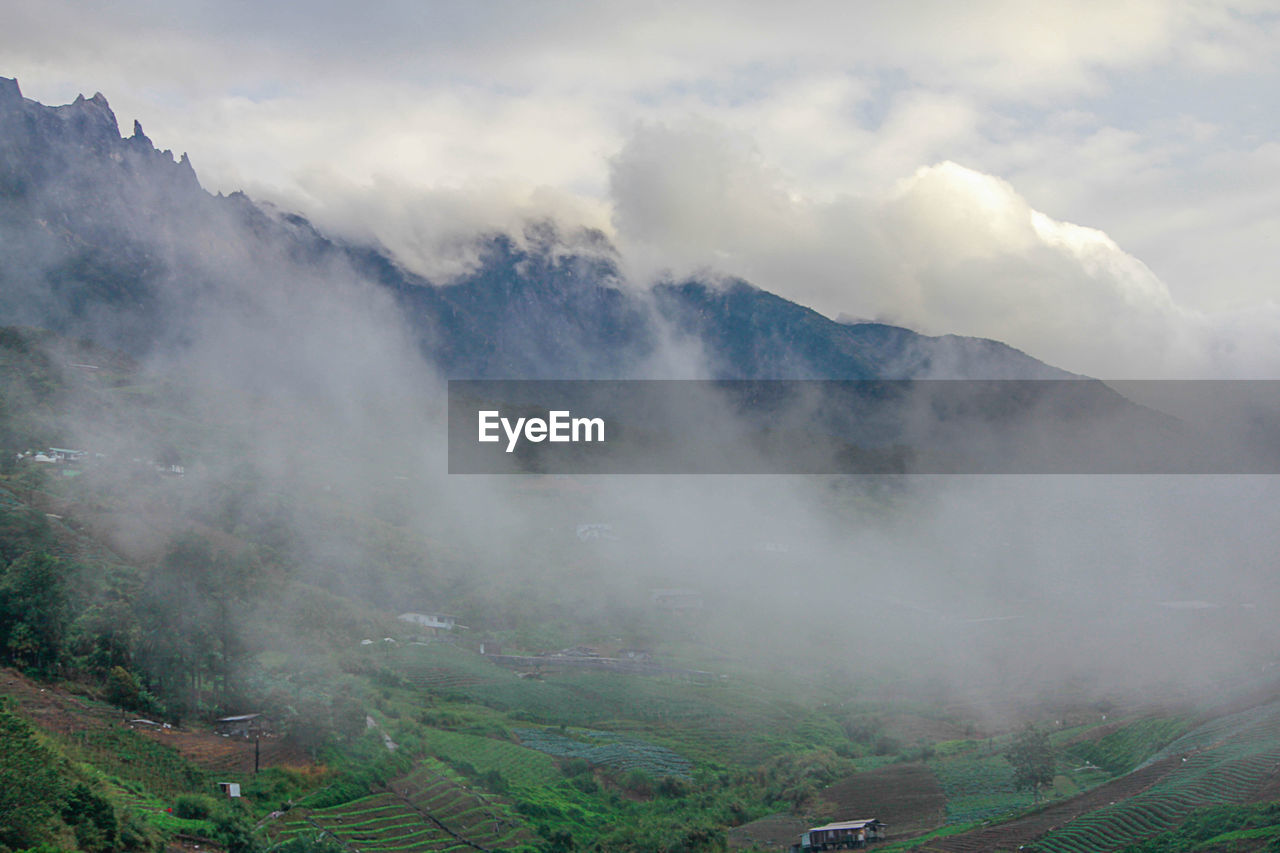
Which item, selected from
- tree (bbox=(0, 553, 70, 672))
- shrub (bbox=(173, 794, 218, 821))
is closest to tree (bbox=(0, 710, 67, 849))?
shrub (bbox=(173, 794, 218, 821))

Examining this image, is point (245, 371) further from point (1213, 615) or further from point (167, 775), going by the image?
point (1213, 615)

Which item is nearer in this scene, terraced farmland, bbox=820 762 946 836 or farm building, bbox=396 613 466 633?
terraced farmland, bbox=820 762 946 836

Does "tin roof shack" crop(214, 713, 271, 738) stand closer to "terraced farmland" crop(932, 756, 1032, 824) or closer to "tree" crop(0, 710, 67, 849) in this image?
"tree" crop(0, 710, 67, 849)

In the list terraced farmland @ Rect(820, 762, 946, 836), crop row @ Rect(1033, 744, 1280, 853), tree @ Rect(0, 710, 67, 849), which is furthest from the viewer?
terraced farmland @ Rect(820, 762, 946, 836)

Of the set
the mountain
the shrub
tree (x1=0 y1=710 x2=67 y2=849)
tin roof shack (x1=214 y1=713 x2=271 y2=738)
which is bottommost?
tin roof shack (x1=214 y1=713 x2=271 y2=738)

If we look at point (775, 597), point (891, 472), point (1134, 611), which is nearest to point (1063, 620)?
point (1134, 611)

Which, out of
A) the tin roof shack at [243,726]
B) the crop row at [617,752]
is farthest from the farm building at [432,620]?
the tin roof shack at [243,726]

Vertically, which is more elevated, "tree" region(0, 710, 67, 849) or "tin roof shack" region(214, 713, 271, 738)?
"tree" region(0, 710, 67, 849)

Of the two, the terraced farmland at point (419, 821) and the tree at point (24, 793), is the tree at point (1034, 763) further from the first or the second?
the tree at point (24, 793)
